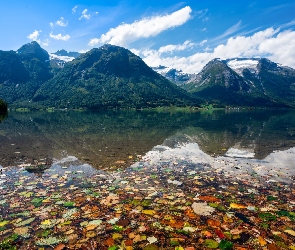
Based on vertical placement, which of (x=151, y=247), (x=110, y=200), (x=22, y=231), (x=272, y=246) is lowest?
(x=272, y=246)

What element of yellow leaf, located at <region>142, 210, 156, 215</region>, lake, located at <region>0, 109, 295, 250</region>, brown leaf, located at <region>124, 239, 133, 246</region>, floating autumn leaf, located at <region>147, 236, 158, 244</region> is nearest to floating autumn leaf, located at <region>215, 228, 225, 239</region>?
A: lake, located at <region>0, 109, 295, 250</region>

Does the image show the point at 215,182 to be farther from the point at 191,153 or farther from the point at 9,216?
the point at 9,216

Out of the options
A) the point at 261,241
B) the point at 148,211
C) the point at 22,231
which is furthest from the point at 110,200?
the point at 261,241

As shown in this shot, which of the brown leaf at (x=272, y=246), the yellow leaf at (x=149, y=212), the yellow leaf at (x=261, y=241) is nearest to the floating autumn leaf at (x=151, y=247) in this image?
the yellow leaf at (x=149, y=212)

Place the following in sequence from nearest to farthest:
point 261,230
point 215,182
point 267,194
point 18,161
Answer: point 261,230, point 267,194, point 215,182, point 18,161

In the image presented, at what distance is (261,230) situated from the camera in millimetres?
8969

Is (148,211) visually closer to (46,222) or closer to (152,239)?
(152,239)

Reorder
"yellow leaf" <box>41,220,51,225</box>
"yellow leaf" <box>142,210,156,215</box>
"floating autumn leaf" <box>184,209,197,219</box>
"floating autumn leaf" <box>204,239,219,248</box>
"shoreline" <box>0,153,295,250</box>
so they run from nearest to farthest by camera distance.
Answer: "floating autumn leaf" <box>204,239,219,248</box> < "shoreline" <box>0,153,295,250</box> < "yellow leaf" <box>41,220,51,225</box> < "floating autumn leaf" <box>184,209,197,219</box> < "yellow leaf" <box>142,210,156,215</box>

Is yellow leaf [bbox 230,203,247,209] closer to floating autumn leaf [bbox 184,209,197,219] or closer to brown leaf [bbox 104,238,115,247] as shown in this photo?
floating autumn leaf [bbox 184,209,197,219]

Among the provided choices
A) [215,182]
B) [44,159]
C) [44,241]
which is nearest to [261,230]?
[215,182]

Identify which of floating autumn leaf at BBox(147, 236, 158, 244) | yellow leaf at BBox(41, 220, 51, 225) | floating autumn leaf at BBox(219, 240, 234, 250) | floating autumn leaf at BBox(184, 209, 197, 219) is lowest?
floating autumn leaf at BBox(219, 240, 234, 250)

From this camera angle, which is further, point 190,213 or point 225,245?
point 190,213

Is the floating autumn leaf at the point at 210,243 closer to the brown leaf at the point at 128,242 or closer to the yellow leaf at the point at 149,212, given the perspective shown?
the brown leaf at the point at 128,242

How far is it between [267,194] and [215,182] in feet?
9.47
